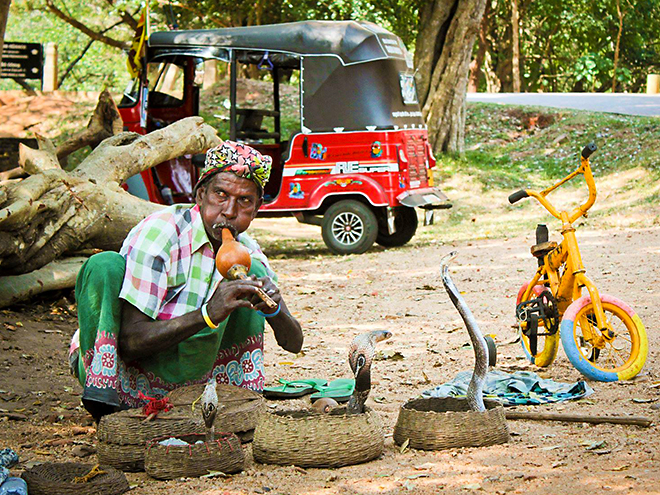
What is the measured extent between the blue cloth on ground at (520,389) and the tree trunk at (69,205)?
303 centimetres

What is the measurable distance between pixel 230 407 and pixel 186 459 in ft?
1.60

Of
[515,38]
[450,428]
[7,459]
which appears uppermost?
[515,38]

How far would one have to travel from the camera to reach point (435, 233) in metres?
12.6

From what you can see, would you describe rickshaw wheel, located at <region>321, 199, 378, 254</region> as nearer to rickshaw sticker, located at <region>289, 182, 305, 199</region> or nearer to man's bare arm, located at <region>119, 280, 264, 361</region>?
rickshaw sticker, located at <region>289, 182, 305, 199</region>

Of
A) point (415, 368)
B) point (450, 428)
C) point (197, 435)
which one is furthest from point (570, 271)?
point (197, 435)

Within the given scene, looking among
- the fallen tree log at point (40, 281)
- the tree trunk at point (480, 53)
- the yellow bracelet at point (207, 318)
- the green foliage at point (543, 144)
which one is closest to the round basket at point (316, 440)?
the yellow bracelet at point (207, 318)

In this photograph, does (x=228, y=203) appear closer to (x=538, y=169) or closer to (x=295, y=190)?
(x=295, y=190)

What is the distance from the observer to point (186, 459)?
3.12 m

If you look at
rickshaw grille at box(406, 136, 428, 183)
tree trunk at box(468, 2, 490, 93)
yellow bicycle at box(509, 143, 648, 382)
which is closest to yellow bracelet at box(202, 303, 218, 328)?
yellow bicycle at box(509, 143, 648, 382)

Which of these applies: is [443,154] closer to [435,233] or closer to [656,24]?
[435,233]

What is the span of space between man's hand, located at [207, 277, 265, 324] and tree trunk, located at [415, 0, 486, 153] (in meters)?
13.4

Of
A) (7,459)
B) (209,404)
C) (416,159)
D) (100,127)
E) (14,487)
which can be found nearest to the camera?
(14,487)

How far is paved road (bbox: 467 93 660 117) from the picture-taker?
749 inches

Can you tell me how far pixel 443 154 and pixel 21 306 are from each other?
1108cm
